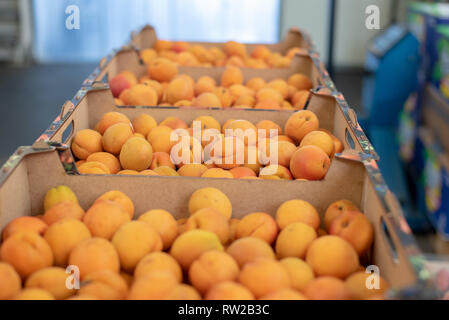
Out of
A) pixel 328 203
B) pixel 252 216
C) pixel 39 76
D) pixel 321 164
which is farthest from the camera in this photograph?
pixel 39 76

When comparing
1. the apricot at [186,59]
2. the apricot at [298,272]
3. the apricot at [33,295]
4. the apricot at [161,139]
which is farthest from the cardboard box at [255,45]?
the apricot at [33,295]

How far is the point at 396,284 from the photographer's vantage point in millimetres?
904

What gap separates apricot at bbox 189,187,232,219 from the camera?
1.16 meters

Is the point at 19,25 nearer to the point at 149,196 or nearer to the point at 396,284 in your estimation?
the point at 149,196

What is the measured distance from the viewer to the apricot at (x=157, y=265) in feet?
3.05

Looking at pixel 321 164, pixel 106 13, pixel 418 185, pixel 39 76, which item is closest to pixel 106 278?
pixel 321 164

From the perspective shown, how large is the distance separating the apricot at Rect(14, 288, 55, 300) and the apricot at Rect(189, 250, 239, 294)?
0.26 m

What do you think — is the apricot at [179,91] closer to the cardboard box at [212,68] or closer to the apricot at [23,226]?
the cardboard box at [212,68]

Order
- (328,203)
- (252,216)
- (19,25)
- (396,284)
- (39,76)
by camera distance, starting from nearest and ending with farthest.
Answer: (396,284) → (252,216) → (328,203) → (39,76) → (19,25)

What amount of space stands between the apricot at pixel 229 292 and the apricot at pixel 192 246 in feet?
0.45

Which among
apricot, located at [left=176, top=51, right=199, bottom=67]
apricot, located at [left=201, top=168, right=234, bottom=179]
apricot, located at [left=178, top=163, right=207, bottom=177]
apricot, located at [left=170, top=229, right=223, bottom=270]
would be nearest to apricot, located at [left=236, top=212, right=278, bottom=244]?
apricot, located at [left=170, top=229, right=223, bottom=270]

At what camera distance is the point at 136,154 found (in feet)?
4.71

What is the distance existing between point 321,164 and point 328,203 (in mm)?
143

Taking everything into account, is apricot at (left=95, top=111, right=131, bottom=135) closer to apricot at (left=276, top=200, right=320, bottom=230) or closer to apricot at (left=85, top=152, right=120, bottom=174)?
apricot at (left=85, top=152, right=120, bottom=174)
